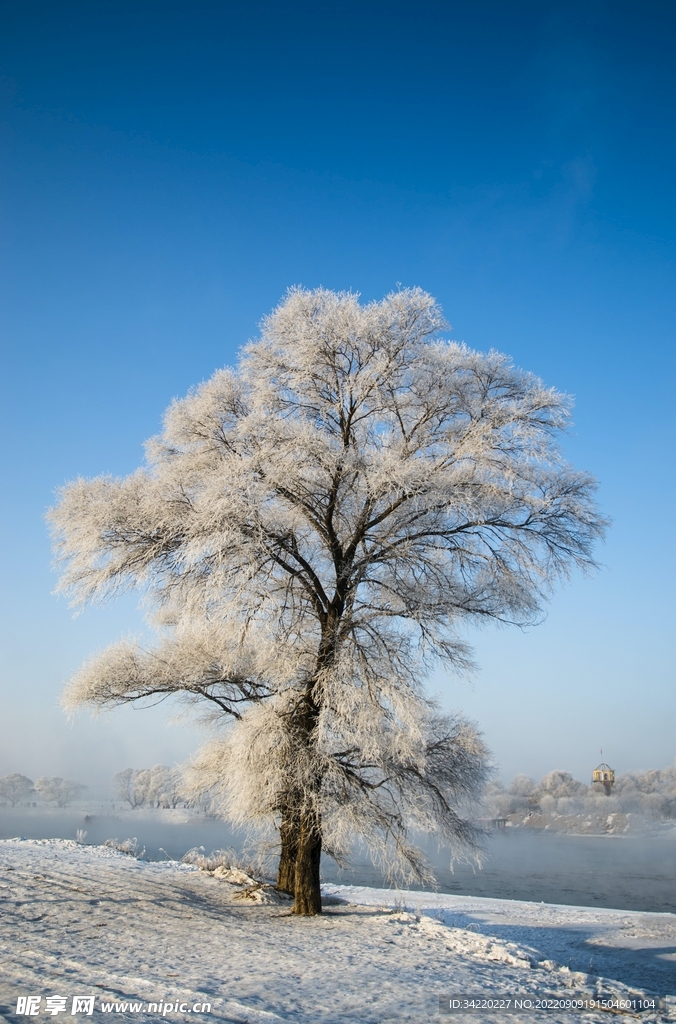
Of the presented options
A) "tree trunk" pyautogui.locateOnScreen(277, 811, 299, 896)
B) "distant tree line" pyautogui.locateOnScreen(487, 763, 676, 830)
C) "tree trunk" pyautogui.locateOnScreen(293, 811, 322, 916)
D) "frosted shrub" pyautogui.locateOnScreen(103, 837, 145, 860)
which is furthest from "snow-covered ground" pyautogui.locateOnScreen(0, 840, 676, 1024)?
"distant tree line" pyautogui.locateOnScreen(487, 763, 676, 830)

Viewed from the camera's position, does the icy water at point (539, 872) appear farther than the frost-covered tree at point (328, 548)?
Yes

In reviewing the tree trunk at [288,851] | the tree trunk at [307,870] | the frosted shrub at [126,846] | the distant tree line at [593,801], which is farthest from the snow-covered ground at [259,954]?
the distant tree line at [593,801]

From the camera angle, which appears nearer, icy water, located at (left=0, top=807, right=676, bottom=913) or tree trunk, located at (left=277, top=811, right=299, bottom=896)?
tree trunk, located at (left=277, top=811, right=299, bottom=896)

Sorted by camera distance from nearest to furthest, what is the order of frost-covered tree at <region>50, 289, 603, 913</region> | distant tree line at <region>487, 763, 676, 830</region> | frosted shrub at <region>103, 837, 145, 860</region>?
1. frost-covered tree at <region>50, 289, 603, 913</region>
2. frosted shrub at <region>103, 837, 145, 860</region>
3. distant tree line at <region>487, 763, 676, 830</region>

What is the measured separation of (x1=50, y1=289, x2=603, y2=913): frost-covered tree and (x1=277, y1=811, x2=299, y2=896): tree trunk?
0.20 ft

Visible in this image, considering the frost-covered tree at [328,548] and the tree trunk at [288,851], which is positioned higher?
the frost-covered tree at [328,548]

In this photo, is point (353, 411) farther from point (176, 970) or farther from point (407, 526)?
point (176, 970)

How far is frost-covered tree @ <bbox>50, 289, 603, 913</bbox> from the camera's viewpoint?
32.4 feet

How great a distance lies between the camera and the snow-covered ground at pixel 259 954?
5.48m

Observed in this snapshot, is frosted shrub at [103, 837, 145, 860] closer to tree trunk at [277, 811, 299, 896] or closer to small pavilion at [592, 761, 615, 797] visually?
tree trunk at [277, 811, 299, 896]

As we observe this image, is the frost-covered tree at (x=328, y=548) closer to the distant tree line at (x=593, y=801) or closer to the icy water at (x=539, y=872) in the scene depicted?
the icy water at (x=539, y=872)

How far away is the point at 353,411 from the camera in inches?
448

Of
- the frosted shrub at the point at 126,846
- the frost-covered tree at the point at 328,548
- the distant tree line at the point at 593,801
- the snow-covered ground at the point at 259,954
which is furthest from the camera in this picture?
the distant tree line at the point at 593,801

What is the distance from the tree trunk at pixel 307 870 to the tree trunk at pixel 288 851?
0.26 metres
